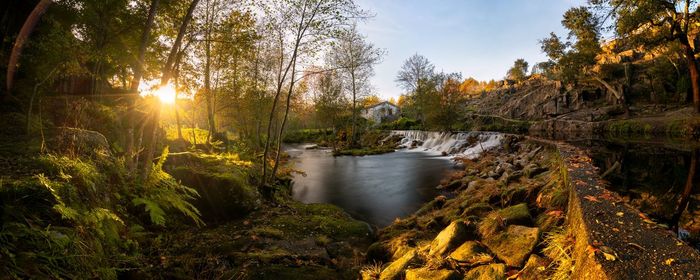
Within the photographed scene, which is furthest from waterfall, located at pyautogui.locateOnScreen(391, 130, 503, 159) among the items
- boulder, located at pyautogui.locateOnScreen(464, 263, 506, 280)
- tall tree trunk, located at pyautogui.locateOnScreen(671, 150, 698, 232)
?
boulder, located at pyautogui.locateOnScreen(464, 263, 506, 280)

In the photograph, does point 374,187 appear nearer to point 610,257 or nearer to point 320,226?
point 320,226

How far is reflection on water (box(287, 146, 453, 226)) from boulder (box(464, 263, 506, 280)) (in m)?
6.73

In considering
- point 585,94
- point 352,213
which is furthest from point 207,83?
point 585,94

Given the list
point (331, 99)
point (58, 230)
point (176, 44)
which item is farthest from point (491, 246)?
point (331, 99)

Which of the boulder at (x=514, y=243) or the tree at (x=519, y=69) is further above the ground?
the tree at (x=519, y=69)

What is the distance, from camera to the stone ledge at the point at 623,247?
2.15m

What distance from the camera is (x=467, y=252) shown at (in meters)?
3.83

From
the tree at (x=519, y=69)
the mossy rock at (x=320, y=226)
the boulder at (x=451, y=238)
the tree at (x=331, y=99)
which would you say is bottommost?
the mossy rock at (x=320, y=226)

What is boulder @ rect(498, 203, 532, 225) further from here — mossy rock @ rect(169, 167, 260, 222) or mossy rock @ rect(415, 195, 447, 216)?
mossy rock @ rect(169, 167, 260, 222)

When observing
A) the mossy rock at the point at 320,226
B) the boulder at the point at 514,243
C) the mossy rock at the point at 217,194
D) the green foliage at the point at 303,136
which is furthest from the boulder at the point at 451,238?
the green foliage at the point at 303,136

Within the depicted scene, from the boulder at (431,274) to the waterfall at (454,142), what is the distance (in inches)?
816

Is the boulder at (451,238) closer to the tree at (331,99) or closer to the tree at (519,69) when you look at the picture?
the tree at (331,99)

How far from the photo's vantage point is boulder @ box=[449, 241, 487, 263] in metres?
3.72

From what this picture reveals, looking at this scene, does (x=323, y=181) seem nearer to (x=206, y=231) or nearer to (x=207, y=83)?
Result: (x=207, y=83)
